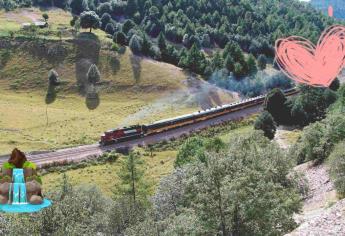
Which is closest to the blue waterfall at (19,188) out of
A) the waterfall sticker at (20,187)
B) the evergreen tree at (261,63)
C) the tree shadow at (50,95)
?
the waterfall sticker at (20,187)

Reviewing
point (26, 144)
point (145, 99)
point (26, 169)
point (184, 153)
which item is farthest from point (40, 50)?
point (26, 169)

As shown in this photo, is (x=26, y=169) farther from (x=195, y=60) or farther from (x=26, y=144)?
(x=195, y=60)

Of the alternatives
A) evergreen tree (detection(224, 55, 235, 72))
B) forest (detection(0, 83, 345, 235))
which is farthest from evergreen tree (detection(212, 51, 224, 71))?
forest (detection(0, 83, 345, 235))

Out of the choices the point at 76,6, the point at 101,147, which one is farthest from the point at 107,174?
the point at 76,6

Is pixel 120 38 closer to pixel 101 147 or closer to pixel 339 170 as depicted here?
pixel 101 147

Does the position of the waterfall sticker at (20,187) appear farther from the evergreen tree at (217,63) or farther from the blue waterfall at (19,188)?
the evergreen tree at (217,63)

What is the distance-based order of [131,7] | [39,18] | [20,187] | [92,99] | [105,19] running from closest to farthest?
[20,187]
[92,99]
[39,18]
[105,19]
[131,7]
